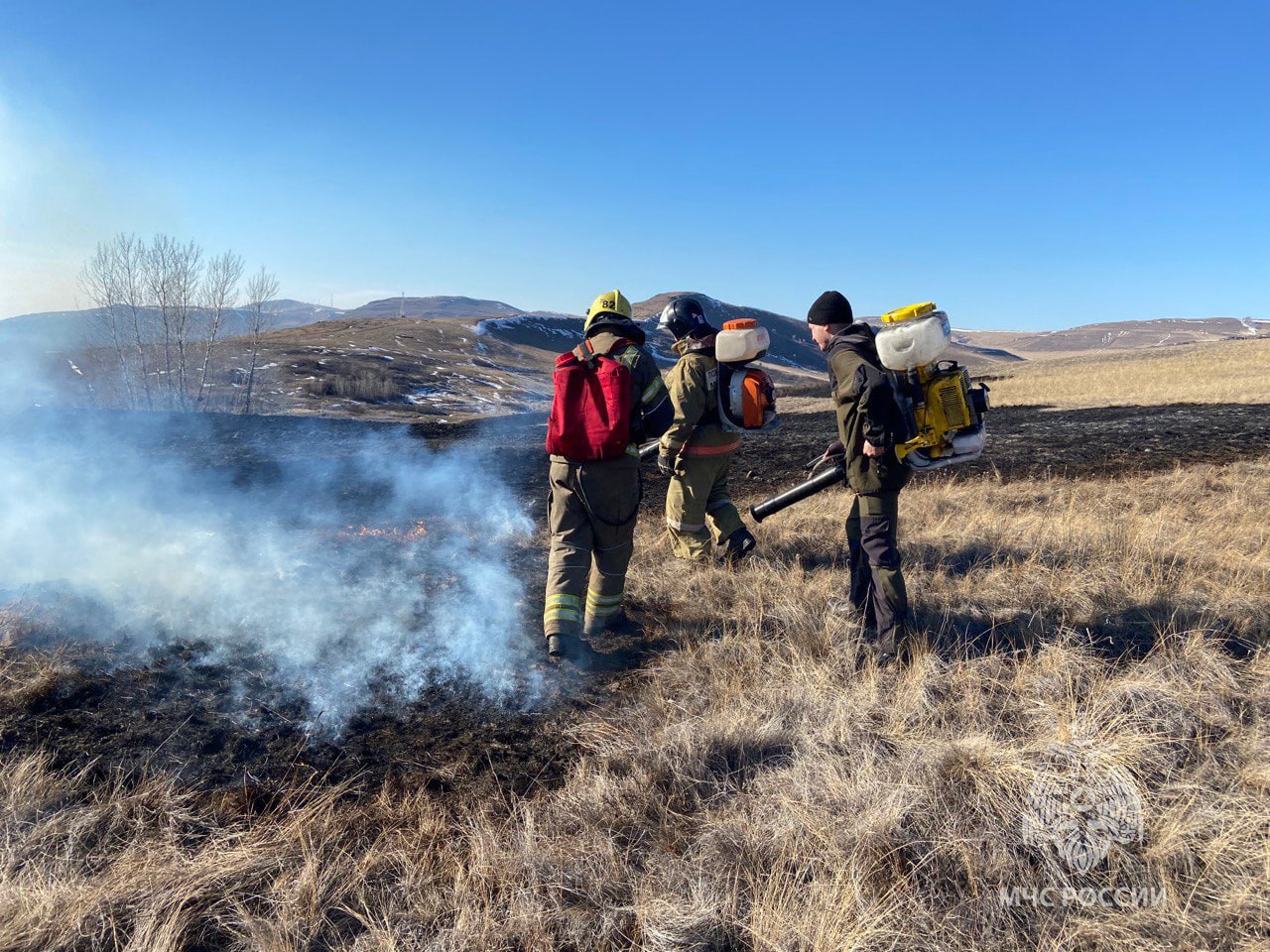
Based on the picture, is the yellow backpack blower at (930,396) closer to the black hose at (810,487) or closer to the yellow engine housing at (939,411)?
the yellow engine housing at (939,411)

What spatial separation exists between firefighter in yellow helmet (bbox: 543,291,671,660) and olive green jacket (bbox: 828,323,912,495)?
3.40 ft

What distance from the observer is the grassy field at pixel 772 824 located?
212 cm

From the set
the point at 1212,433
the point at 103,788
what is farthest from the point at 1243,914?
the point at 1212,433

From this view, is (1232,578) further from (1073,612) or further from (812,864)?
(812,864)

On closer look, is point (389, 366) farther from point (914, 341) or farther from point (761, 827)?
point (761, 827)

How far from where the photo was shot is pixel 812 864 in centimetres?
232

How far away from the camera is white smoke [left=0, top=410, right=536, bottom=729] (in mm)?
4074

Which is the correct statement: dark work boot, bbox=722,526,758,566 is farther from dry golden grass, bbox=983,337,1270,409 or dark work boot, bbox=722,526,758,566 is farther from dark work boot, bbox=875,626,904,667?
dry golden grass, bbox=983,337,1270,409

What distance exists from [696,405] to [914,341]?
201 centimetres

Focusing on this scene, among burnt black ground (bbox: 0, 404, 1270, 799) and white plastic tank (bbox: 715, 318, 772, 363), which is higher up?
white plastic tank (bbox: 715, 318, 772, 363)

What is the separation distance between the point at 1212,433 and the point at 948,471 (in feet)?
17.7

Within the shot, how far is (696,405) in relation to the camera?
5355 mm

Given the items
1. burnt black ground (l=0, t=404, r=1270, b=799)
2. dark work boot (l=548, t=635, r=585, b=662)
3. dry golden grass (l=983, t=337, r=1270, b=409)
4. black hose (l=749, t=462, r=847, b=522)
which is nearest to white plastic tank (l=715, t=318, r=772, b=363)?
black hose (l=749, t=462, r=847, b=522)

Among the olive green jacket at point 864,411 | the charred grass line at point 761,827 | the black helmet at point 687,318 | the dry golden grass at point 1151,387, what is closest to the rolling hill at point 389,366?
the black helmet at point 687,318
